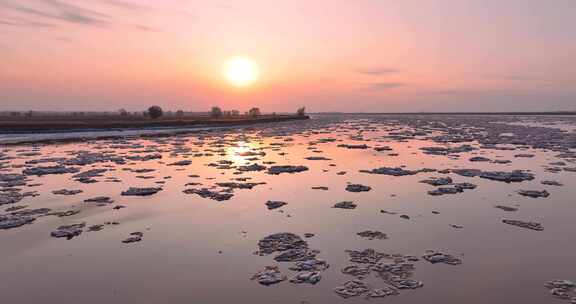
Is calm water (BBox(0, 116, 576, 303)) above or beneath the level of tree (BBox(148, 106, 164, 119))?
beneath

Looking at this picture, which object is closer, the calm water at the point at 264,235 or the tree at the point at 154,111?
the calm water at the point at 264,235

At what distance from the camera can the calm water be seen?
6.19m

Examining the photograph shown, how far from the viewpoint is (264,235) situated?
901 cm

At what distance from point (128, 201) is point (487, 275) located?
1082cm

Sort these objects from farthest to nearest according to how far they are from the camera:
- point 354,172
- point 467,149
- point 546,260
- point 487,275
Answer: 1. point 467,149
2. point 354,172
3. point 546,260
4. point 487,275

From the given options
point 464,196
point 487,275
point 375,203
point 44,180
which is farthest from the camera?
point 44,180

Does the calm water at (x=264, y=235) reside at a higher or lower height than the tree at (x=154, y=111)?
lower

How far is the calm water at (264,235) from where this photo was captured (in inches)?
244

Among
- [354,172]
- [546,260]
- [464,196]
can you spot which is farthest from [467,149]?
[546,260]

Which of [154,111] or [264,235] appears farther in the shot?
[154,111]

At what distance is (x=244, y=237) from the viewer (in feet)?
29.1

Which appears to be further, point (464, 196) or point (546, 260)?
point (464, 196)

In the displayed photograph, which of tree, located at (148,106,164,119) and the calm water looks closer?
the calm water

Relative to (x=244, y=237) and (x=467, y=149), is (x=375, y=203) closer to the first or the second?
(x=244, y=237)
